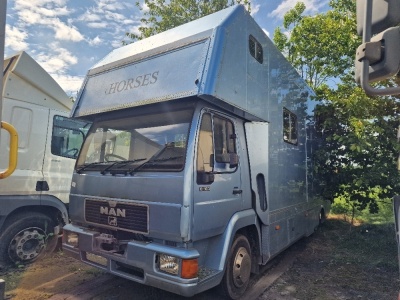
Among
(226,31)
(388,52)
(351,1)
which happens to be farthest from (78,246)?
(351,1)

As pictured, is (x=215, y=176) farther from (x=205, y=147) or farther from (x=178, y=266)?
(x=178, y=266)

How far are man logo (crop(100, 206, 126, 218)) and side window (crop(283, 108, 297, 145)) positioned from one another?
290 cm

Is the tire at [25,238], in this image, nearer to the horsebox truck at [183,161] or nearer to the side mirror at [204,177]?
the horsebox truck at [183,161]

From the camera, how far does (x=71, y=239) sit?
3846mm

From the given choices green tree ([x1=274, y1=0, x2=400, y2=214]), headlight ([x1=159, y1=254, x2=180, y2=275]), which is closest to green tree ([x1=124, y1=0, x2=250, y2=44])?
green tree ([x1=274, y1=0, x2=400, y2=214])

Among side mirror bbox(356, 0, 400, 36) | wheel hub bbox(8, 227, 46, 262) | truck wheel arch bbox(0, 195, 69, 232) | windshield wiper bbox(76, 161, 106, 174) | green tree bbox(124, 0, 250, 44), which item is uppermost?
green tree bbox(124, 0, 250, 44)

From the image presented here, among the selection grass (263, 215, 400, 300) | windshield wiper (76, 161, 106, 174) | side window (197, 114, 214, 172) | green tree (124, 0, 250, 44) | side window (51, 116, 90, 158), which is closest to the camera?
side window (197, 114, 214, 172)

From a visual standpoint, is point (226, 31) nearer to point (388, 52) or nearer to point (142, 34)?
point (388, 52)

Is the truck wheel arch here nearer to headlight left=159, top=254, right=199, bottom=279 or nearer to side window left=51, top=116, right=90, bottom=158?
side window left=51, top=116, right=90, bottom=158

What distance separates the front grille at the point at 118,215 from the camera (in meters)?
3.24

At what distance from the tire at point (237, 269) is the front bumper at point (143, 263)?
37 centimetres

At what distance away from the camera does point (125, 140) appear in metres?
3.79

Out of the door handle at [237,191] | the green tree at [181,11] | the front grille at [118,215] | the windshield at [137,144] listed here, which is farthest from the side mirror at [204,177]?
the green tree at [181,11]

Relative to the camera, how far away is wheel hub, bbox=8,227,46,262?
468 cm
